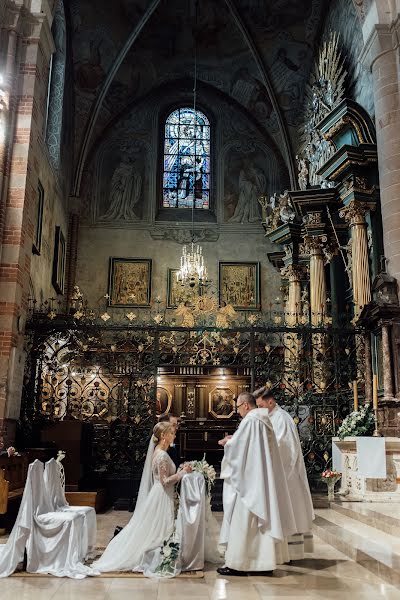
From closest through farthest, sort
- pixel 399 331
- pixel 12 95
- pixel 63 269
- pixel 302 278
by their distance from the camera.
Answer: pixel 399 331 < pixel 12 95 < pixel 302 278 < pixel 63 269

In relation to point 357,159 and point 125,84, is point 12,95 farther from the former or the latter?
point 125,84

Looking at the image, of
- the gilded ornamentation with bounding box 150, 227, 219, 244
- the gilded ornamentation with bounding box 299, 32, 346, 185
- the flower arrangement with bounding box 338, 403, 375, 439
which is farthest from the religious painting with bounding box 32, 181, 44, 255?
the flower arrangement with bounding box 338, 403, 375, 439

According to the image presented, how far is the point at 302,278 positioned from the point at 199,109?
8713 millimetres

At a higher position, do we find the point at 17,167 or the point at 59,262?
the point at 59,262

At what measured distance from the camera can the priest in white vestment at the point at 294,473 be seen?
6422 millimetres

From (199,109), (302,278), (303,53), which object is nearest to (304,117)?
(303,53)

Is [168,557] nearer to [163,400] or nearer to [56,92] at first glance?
[163,400]

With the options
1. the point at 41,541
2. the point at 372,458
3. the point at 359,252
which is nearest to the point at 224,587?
the point at 41,541

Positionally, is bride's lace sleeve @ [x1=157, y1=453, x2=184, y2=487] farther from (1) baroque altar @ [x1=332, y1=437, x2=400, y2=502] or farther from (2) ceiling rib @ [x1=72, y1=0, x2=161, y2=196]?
(2) ceiling rib @ [x1=72, y1=0, x2=161, y2=196]

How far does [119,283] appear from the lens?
21.0 meters

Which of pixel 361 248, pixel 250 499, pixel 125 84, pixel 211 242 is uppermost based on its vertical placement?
pixel 125 84

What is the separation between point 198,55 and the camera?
72.6 feet

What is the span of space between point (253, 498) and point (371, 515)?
9.18 ft

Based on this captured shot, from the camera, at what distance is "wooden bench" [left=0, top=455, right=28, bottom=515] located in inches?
315
